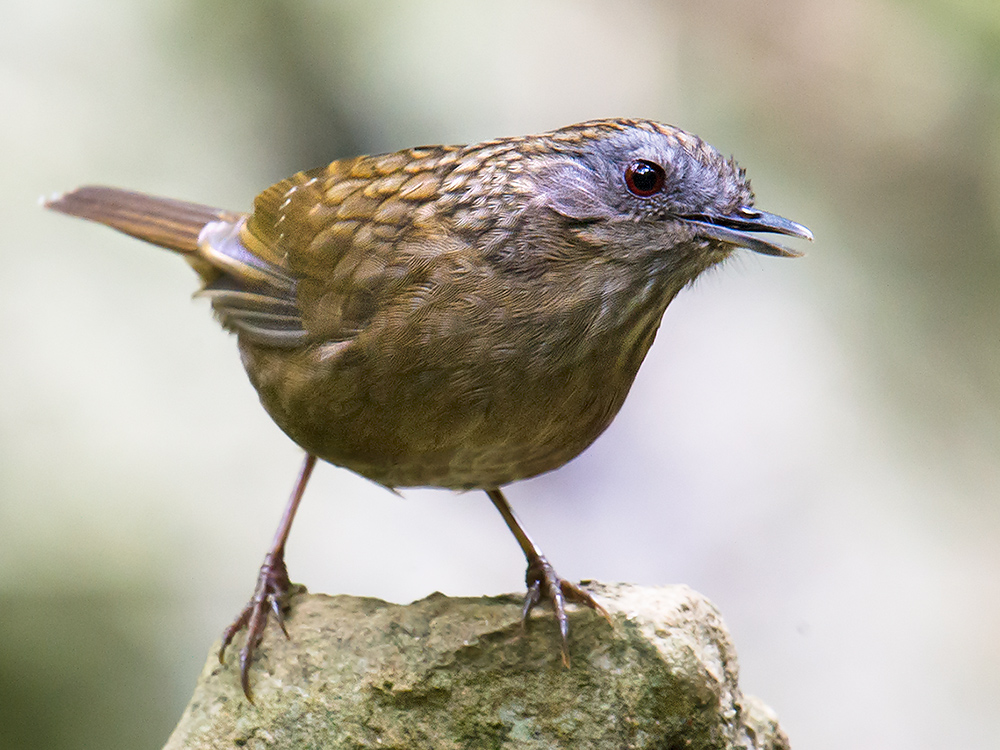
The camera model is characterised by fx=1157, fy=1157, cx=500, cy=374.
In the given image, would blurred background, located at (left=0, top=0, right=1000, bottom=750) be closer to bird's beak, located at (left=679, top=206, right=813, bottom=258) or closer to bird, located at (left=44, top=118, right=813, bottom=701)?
bird, located at (left=44, top=118, right=813, bottom=701)

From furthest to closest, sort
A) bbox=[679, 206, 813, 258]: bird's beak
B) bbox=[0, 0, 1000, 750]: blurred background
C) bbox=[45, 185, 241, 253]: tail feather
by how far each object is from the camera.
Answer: bbox=[0, 0, 1000, 750]: blurred background → bbox=[45, 185, 241, 253]: tail feather → bbox=[679, 206, 813, 258]: bird's beak

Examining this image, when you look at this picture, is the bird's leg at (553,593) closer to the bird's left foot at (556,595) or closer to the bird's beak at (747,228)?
the bird's left foot at (556,595)

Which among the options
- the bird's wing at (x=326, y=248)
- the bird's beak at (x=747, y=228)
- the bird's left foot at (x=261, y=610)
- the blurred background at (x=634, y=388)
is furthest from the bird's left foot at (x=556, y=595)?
the blurred background at (x=634, y=388)

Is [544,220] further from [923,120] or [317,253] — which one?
[923,120]

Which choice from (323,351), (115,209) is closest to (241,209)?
(115,209)

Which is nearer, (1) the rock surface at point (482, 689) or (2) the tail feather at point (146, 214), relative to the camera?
(1) the rock surface at point (482, 689)

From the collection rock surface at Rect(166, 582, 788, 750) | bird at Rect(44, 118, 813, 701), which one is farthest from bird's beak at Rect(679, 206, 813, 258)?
rock surface at Rect(166, 582, 788, 750)
